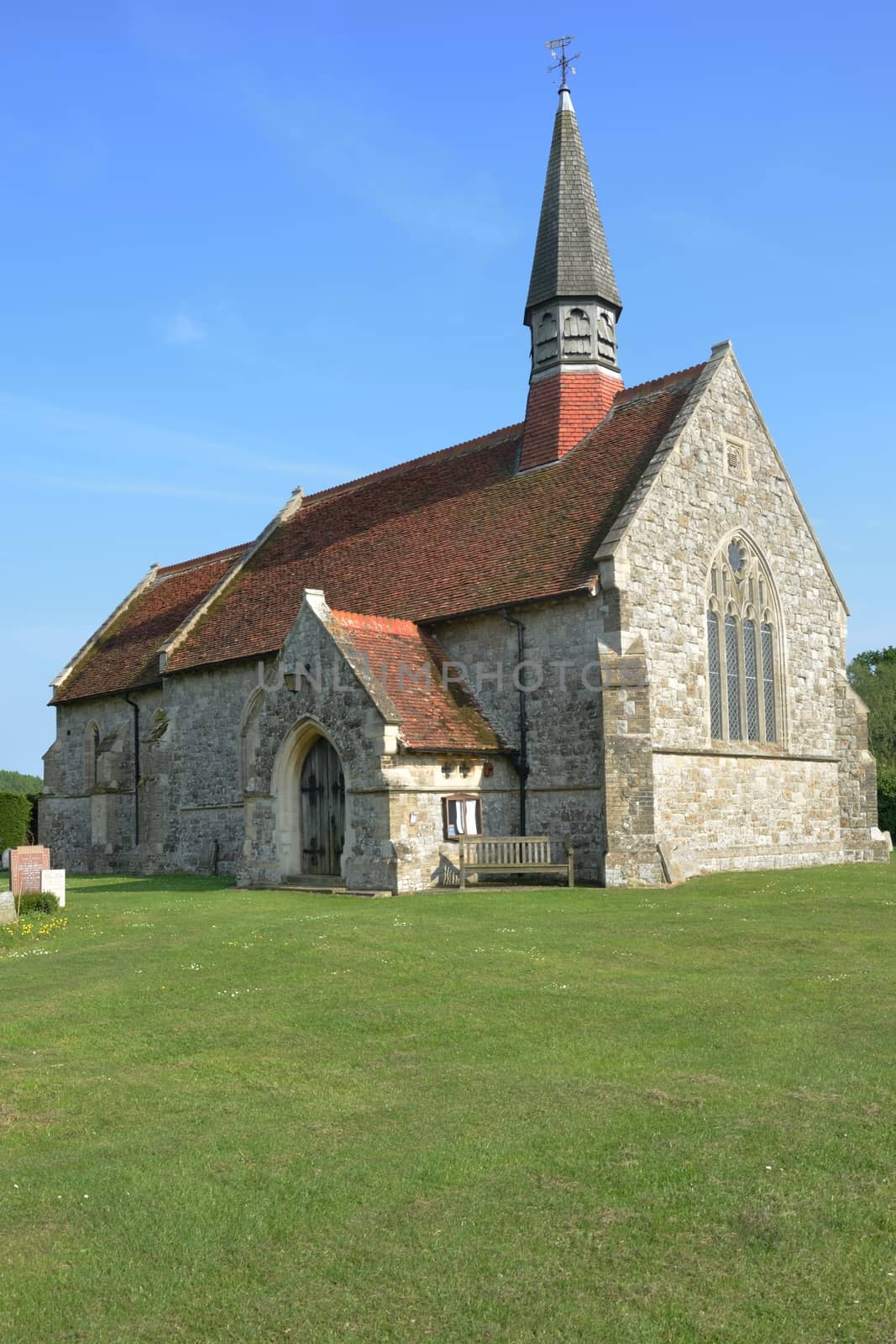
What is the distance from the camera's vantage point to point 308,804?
77.0ft

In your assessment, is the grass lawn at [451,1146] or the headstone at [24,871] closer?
the grass lawn at [451,1146]

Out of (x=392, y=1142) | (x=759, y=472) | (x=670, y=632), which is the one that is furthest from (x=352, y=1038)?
(x=759, y=472)

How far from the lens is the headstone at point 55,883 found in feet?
62.1

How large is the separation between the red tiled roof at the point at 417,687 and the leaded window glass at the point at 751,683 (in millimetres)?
6140

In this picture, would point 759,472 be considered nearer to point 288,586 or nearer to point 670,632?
point 670,632

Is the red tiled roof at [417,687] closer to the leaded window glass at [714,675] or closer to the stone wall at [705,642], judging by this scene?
the stone wall at [705,642]

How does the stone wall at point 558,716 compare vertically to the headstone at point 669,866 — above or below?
above

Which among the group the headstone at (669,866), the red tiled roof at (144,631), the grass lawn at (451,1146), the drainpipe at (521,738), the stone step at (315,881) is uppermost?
the red tiled roof at (144,631)

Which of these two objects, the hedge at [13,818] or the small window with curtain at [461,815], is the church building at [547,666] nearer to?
the small window with curtain at [461,815]

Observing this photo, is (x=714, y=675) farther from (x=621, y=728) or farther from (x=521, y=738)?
(x=521, y=738)

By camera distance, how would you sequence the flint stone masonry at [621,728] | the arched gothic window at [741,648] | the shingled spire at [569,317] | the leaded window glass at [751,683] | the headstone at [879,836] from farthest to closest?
the shingled spire at [569,317] → the headstone at [879,836] → the leaded window glass at [751,683] → the arched gothic window at [741,648] → the flint stone masonry at [621,728]

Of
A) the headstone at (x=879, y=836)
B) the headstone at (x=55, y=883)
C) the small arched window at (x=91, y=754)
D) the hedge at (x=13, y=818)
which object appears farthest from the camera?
the hedge at (x=13, y=818)

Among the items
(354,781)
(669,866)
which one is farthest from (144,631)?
(669,866)

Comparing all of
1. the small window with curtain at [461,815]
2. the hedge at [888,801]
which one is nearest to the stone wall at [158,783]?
the small window with curtain at [461,815]
